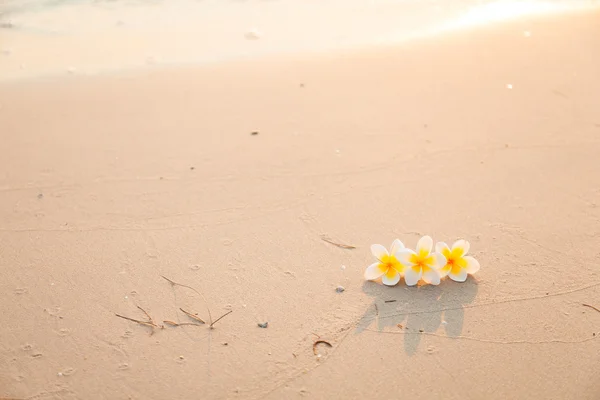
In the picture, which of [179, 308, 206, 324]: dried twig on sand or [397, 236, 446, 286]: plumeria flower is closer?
[179, 308, 206, 324]: dried twig on sand

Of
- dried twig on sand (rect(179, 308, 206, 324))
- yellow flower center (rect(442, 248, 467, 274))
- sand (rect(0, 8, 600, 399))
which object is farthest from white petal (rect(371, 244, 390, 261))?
dried twig on sand (rect(179, 308, 206, 324))

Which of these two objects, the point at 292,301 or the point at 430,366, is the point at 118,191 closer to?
the point at 292,301

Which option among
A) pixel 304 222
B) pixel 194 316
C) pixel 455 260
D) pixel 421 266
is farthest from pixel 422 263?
pixel 194 316

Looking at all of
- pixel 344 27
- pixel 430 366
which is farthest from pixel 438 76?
pixel 430 366

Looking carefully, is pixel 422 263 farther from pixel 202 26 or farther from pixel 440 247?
pixel 202 26

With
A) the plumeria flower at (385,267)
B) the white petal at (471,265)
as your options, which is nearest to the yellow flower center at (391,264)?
the plumeria flower at (385,267)

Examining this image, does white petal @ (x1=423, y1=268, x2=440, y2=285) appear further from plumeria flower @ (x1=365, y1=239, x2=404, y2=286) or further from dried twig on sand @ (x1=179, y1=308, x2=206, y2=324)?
dried twig on sand @ (x1=179, y1=308, x2=206, y2=324)

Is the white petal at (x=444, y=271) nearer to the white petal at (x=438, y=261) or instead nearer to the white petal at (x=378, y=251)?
the white petal at (x=438, y=261)
